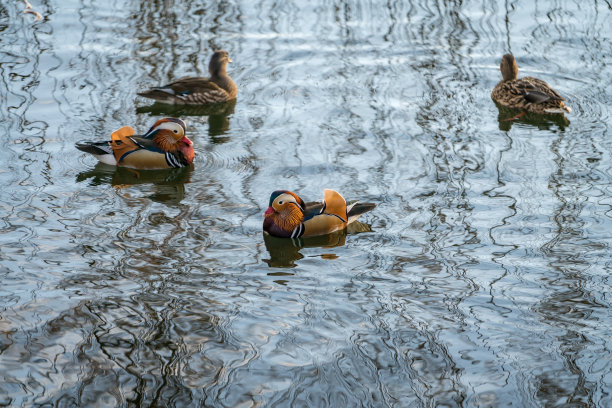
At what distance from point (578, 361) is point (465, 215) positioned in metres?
2.58

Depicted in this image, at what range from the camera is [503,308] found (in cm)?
697

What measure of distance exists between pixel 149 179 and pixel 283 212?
7.04 ft

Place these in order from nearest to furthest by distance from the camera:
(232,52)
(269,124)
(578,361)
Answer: (578,361)
(269,124)
(232,52)

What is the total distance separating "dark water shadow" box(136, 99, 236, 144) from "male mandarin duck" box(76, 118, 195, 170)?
44.0 inches

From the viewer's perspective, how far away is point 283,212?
8.30 meters

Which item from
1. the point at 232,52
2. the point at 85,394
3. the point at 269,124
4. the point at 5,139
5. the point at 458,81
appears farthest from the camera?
the point at 232,52

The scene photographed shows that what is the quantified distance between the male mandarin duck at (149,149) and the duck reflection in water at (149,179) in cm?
7

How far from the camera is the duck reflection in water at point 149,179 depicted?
368 inches

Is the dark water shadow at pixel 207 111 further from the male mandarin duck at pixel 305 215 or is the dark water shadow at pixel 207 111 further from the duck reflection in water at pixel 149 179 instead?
the male mandarin duck at pixel 305 215

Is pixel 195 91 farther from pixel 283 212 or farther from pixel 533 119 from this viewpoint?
pixel 533 119

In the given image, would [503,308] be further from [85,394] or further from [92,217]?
[92,217]

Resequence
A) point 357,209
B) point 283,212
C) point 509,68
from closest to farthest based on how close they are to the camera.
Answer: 1. point 283,212
2. point 357,209
3. point 509,68

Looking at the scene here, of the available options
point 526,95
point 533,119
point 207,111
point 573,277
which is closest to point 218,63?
A: point 207,111

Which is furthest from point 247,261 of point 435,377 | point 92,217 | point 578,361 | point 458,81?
point 458,81
